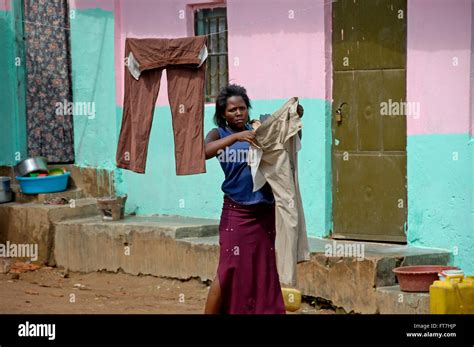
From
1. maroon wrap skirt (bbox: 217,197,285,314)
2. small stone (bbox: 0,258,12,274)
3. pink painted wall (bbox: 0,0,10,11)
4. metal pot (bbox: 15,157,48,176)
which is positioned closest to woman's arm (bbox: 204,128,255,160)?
maroon wrap skirt (bbox: 217,197,285,314)

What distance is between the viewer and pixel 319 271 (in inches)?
349

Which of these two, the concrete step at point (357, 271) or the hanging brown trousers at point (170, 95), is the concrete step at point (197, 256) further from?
the hanging brown trousers at point (170, 95)

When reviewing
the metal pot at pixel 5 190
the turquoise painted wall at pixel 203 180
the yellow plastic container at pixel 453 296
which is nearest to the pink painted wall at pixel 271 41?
the turquoise painted wall at pixel 203 180

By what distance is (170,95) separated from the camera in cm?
831

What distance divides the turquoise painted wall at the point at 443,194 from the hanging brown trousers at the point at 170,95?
2043mm

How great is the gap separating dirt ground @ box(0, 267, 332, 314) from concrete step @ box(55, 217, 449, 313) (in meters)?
0.12

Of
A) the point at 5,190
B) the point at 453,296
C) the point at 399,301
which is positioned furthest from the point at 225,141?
the point at 5,190

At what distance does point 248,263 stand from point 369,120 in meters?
3.21

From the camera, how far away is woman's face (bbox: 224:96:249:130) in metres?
6.75

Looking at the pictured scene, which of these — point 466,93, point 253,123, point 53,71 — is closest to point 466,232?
point 466,93

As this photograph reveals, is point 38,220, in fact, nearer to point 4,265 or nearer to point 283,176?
point 4,265

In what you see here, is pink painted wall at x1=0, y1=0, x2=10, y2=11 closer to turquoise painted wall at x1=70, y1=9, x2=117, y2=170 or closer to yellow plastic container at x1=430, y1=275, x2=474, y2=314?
turquoise painted wall at x1=70, y1=9, x2=117, y2=170

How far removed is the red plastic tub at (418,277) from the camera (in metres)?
7.99

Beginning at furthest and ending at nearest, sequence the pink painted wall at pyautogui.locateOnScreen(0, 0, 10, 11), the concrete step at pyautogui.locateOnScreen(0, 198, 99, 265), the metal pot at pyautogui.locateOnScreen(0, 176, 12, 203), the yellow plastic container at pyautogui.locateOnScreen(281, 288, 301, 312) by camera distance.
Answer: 1. the pink painted wall at pyautogui.locateOnScreen(0, 0, 10, 11)
2. the metal pot at pyautogui.locateOnScreen(0, 176, 12, 203)
3. the concrete step at pyautogui.locateOnScreen(0, 198, 99, 265)
4. the yellow plastic container at pyautogui.locateOnScreen(281, 288, 301, 312)
